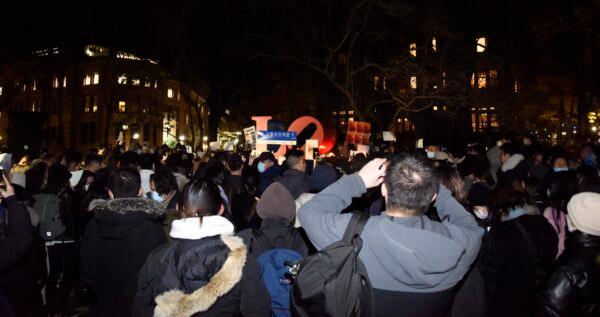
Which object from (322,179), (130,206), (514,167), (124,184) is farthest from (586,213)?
(514,167)

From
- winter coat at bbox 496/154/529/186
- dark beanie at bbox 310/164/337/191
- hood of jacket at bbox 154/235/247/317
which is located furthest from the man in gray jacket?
winter coat at bbox 496/154/529/186

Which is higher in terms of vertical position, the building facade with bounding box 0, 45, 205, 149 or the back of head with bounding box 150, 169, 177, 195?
the building facade with bounding box 0, 45, 205, 149

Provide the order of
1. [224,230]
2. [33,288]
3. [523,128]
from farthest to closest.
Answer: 1. [523,128]
2. [33,288]
3. [224,230]

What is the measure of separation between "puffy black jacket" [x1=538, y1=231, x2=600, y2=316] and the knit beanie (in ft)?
0.53

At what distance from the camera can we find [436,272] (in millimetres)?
2283

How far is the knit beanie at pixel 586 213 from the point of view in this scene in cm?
309

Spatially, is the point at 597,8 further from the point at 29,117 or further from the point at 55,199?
the point at 29,117

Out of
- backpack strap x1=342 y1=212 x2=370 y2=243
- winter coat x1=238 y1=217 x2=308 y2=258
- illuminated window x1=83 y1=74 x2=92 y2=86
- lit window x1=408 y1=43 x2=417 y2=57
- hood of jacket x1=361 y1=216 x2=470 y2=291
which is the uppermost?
illuminated window x1=83 y1=74 x2=92 y2=86

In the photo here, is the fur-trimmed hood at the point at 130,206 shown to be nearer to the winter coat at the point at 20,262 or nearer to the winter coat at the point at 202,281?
the winter coat at the point at 20,262

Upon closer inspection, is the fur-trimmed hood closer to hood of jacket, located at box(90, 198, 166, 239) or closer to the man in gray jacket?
hood of jacket, located at box(90, 198, 166, 239)

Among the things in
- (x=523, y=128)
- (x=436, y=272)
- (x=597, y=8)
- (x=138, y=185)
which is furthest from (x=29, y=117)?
(x=523, y=128)

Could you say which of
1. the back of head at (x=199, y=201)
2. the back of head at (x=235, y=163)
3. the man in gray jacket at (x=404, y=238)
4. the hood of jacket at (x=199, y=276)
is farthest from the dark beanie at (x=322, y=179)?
Answer: the man in gray jacket at (x=404, y=238)

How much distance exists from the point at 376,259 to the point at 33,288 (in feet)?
10.4

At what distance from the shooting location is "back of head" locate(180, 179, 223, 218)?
2994mm
